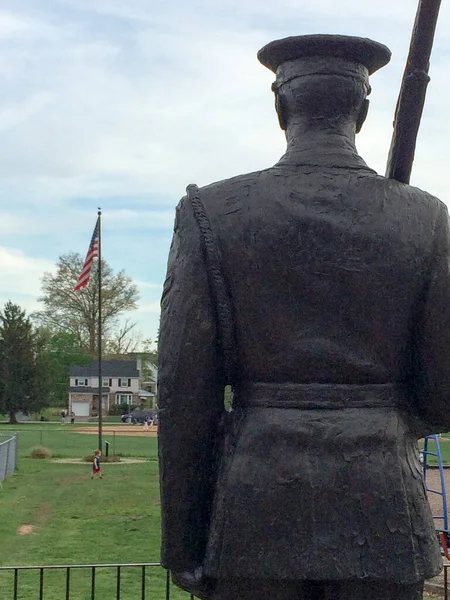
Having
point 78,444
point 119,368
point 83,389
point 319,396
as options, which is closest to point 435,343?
point 319,396

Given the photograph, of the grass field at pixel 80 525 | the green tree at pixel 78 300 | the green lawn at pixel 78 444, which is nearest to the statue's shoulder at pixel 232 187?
the grass field at pixel 80 525

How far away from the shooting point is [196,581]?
2.42 metres

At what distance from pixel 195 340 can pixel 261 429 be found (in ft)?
1.01

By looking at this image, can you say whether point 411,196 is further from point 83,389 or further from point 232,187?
point 83,389

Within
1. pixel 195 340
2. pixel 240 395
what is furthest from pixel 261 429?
pixel 195 340

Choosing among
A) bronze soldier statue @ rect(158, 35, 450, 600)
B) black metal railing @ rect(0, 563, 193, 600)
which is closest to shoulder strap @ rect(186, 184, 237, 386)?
bronze soldier statue @ rect(158, 35, 450, 600)

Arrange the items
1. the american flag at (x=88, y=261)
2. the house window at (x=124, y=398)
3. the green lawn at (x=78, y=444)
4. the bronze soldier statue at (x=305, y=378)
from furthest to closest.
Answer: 1. the house window at (x=124, y=398)
2. the green lawn at (x=78, y=444)
3. the american flag at (x=88, y=261)
4. the bronze soldier statue at (x=305, y=378)

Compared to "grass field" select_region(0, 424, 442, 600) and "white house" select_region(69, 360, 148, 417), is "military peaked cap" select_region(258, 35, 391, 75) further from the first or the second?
"white house" select_region(69, 360, 148, 417)

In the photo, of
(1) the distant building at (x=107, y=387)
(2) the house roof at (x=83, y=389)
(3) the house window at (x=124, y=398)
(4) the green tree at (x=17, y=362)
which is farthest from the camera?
(3) the house window at (x=124, y=398)

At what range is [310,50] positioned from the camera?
8.28 feet

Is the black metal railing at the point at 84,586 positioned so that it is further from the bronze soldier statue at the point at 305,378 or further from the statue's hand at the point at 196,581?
the bronze soldier statue at the point at 305,378

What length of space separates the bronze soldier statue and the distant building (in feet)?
208

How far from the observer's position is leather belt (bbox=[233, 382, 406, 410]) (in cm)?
239

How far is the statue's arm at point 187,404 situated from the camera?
2395mm
